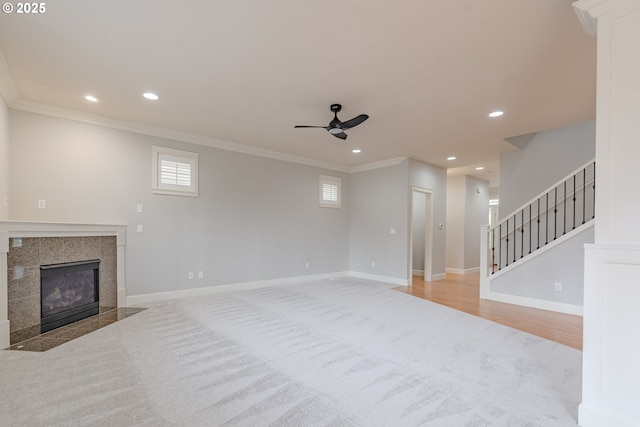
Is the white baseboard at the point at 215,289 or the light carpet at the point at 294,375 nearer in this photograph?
the light carpet at the point at 294,375

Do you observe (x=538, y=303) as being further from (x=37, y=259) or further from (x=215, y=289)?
(x=37, y=259)

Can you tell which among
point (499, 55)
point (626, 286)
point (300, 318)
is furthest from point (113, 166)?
point (626, 286)

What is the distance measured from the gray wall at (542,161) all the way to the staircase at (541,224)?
253mm

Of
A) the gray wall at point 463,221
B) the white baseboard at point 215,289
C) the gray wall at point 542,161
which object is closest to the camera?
the white baseboard at point 215,289

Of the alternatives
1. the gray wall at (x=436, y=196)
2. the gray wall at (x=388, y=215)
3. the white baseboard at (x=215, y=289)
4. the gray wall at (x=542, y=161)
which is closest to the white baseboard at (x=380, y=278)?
the gray wall at (x=388, y=215)

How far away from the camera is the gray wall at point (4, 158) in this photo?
11.2 ft

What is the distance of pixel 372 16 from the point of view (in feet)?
7.14

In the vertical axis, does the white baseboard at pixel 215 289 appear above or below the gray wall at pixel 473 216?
below

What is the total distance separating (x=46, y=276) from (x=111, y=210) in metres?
1.14

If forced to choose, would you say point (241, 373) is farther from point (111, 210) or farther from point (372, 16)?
point (111, 210)

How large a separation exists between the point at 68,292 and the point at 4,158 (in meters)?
1.82
